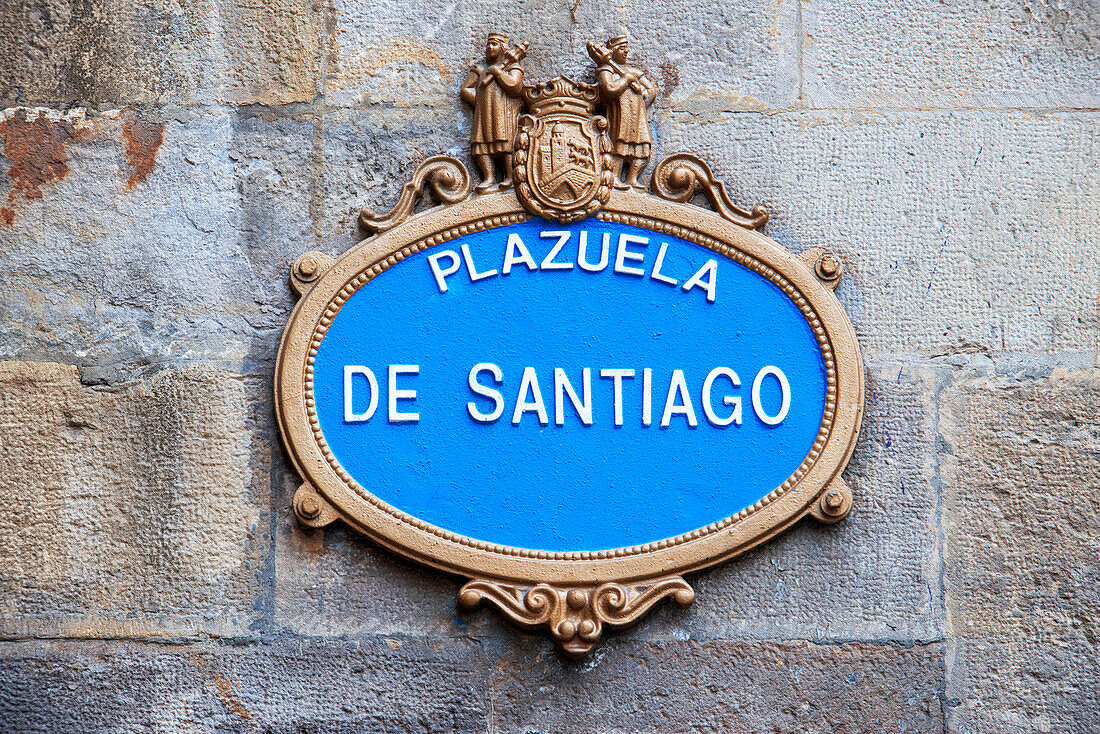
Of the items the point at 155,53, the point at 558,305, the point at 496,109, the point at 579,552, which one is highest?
the point at 155,53

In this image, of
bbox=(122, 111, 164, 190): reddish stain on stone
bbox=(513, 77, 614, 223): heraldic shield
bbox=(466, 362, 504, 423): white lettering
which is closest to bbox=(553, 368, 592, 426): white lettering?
bbox=(466, 362, 504, 423): white lettering

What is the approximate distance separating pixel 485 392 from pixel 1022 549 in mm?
1191

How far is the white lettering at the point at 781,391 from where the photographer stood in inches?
91.7

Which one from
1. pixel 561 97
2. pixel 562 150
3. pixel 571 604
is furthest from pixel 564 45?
pixel 571 604

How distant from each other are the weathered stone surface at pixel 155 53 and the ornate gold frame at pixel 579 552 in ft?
1.39

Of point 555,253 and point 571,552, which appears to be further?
point 555,253

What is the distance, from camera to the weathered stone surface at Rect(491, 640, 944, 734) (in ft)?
7.45

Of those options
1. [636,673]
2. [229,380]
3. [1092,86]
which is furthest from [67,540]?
[1092,86]

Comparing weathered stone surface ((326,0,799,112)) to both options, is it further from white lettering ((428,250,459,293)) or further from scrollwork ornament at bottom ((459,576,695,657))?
scrollwork ornament at bottom ((459,576,695,657))

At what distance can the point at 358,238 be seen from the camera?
2.44 meters

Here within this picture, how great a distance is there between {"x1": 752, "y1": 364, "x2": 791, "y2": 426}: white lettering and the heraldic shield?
1.67 ft

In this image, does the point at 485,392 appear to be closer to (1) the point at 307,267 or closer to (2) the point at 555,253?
(2) the point at 555,253

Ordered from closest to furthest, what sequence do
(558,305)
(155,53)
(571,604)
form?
(571,604) < (558,305) < (155,53)

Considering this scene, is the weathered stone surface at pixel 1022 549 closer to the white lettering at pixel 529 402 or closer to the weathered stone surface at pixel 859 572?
the weathered stone surface at pixel 859 572
